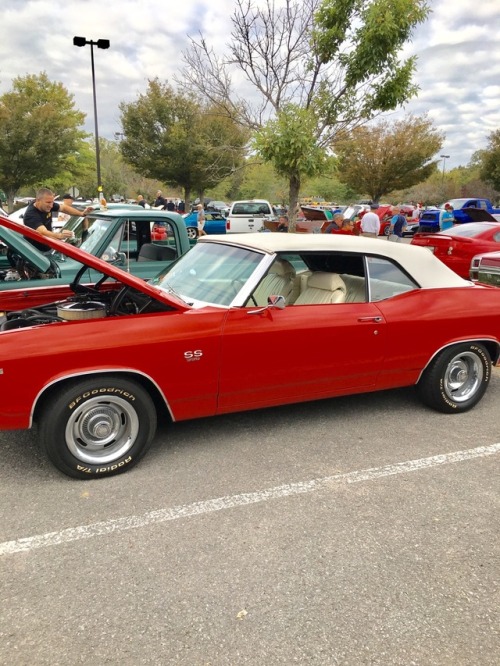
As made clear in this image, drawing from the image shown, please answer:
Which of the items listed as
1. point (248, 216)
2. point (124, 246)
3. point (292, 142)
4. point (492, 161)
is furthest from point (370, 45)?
point (492, 161)

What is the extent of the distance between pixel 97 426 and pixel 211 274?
4.61 ft

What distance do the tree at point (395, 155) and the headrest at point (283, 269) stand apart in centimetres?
3039

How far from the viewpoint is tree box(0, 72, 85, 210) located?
80.6 feet

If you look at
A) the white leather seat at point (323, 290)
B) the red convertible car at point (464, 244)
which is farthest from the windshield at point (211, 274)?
the red convertible car at point (464, 244)

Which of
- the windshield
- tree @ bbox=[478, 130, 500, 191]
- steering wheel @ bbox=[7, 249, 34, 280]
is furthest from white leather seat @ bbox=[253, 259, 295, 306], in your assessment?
tree @ bbox=[478, 130, 500, 191]

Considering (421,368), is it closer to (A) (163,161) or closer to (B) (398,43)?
(B) (398,43)

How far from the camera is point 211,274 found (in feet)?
12.2

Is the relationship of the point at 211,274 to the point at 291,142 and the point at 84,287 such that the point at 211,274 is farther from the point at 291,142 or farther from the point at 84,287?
the point at 291,142

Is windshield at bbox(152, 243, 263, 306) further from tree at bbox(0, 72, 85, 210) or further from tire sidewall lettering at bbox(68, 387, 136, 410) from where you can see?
tree at bbox(0, 72, 85, 210)

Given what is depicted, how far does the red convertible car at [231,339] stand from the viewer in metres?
2.91

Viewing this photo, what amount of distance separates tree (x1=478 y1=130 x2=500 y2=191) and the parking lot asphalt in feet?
139

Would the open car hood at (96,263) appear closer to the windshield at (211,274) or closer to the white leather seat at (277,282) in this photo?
the windshield at (211,274)

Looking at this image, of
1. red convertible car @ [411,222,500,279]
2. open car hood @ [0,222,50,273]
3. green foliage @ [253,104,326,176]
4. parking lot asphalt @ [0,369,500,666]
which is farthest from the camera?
red convertible car @ [411,222,500,279]

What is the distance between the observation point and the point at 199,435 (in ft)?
12.2
